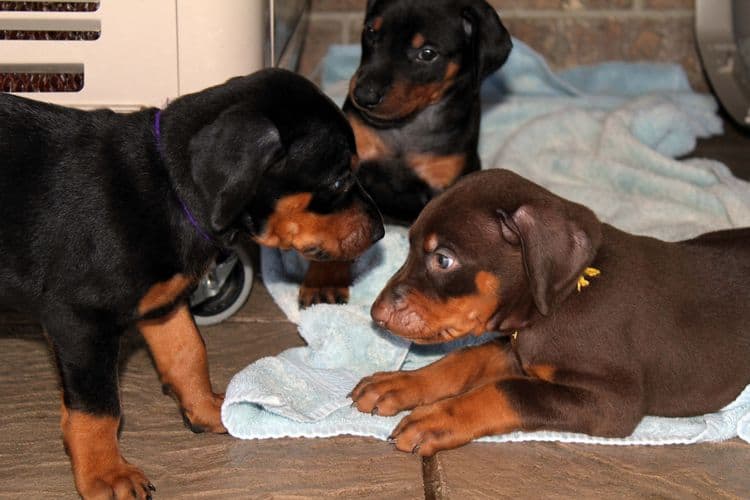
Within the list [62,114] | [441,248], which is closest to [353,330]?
[441,248]

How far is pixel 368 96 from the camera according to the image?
4.26 m

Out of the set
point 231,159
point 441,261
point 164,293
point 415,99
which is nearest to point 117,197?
point 164,293

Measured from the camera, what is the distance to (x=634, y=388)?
3.28 meters

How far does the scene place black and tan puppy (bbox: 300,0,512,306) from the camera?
4.33 metres

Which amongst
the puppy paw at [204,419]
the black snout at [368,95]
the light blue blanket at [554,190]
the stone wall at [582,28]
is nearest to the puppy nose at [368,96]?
the black snout at [368,95]

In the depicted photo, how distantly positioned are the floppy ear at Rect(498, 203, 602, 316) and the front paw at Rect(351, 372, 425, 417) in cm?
57

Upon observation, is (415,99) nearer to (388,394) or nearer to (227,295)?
(227,295)

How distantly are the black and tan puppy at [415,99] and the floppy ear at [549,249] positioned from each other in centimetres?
129

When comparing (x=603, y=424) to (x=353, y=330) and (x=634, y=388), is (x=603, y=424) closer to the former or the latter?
(x=634, y=388)

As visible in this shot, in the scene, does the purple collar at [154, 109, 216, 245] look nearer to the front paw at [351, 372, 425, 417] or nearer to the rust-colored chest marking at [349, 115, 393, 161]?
the front paw at [351, 372, 425, 417]

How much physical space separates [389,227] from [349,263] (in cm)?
47

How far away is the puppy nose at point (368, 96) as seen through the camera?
426 centimetres

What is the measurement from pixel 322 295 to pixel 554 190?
1.59m

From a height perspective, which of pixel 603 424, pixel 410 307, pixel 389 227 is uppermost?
pixel 410 307
